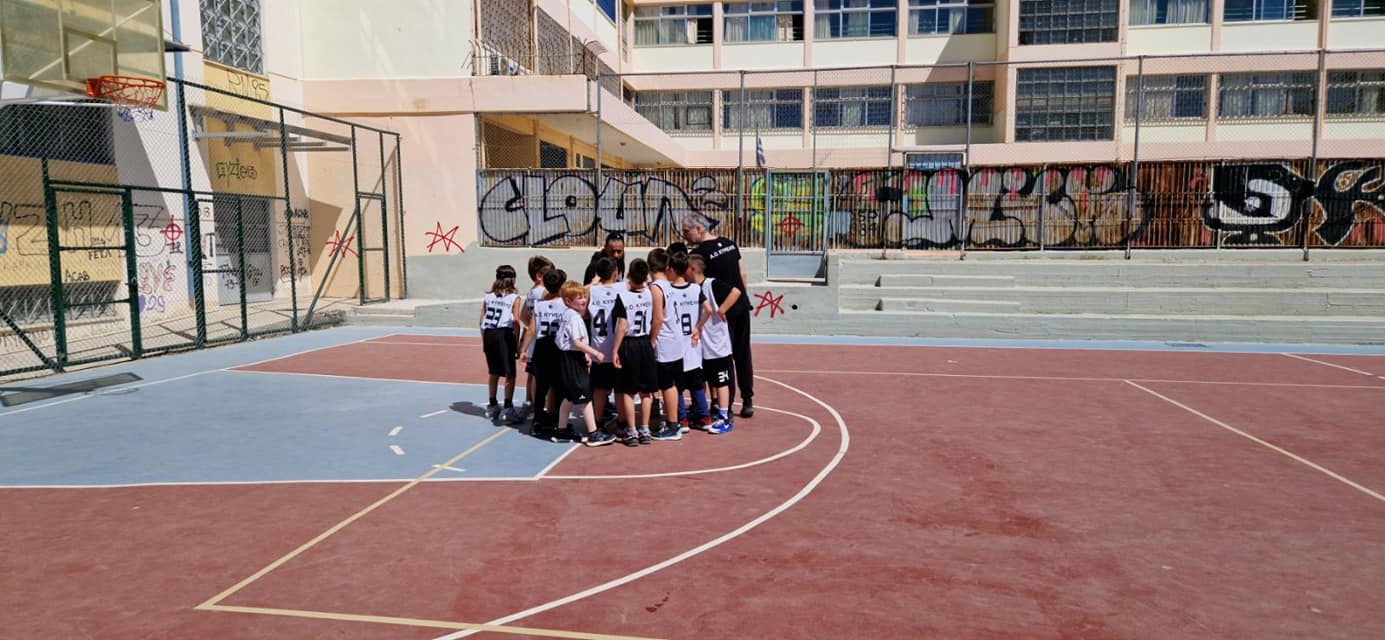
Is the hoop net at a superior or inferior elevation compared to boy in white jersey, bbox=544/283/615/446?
superior

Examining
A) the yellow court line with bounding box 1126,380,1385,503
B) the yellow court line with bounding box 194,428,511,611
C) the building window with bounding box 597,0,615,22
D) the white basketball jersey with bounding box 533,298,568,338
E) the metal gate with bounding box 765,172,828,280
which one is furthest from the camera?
the building window with bounding box 597,0,615,22

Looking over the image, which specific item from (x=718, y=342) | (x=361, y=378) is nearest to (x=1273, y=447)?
(x=718, y=342)

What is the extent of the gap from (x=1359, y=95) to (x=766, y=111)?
2139 cm

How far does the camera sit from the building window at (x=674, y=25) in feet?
118

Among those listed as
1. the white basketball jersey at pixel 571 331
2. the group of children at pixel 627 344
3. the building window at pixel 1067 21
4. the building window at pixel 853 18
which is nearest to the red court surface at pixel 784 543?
the group of children at pixel 627 344

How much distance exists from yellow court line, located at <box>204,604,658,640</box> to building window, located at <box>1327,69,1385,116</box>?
3513 cm

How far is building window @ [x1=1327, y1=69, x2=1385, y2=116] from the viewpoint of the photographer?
2898cm

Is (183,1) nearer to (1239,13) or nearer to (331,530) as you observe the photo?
(331,530)

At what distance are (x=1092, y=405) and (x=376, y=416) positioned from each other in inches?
316

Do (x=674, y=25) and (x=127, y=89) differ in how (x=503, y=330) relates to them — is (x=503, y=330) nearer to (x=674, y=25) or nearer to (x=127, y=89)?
(x=127, y=89)

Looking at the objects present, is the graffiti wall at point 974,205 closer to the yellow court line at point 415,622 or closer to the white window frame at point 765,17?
the yellow court line at point 415,622

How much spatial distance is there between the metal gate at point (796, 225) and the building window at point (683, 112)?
661 inches

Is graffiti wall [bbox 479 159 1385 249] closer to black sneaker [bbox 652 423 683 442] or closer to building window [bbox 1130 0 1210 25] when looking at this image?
black sneaker [bbox 652 423 683 442]

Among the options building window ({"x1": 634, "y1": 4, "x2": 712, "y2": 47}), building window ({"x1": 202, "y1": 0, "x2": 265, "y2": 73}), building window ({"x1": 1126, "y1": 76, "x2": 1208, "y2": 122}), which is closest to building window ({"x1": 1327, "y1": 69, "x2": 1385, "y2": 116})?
building window ({"x1": 1126, "y1": 76, "x2": 1208, "y2": 122})
